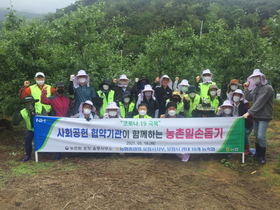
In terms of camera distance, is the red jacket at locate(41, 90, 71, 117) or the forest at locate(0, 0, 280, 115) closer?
the red jacket at locate(41, 90, 71, 117)

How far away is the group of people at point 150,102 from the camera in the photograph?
5543 millimetres

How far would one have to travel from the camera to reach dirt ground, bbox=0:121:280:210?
4.01 meters

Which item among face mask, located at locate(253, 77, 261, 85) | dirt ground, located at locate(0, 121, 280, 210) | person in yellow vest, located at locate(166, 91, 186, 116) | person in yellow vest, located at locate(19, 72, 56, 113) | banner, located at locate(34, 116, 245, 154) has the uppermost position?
face mask, located at locate(253, 77, 261, 85)

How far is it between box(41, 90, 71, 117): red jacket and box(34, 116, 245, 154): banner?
1.48 ft

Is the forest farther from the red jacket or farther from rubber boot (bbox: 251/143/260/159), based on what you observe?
rubber boot (bbox: 251/143/260/159)

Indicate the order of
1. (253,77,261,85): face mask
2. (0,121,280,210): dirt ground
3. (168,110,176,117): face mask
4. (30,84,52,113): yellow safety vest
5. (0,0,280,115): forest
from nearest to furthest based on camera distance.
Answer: (0,121,280,210): dirt ground
(253,77,261,85): face mask
(168,110,176,117): face mask
(30,84,52,113): yellow safety vest
(0,0,280,115): forest

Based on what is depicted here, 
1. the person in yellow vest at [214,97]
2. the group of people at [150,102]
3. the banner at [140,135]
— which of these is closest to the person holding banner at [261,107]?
the group of people at [150,102]

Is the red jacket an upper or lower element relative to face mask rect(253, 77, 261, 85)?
lower

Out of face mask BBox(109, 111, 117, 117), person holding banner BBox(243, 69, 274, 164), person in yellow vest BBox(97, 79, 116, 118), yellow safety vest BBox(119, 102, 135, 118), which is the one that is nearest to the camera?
person holding banner BBox(243, 69, 274, 164)

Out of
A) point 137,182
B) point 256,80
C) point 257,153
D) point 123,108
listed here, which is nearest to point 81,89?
point 123,108

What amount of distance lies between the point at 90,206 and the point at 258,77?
4.17m

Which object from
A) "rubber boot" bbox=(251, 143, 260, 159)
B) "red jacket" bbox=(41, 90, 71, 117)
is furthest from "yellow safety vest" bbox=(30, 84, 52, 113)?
"rubber boot" bbox=(251, 143, 260, 159)

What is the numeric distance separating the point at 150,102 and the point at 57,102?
7.54 ft

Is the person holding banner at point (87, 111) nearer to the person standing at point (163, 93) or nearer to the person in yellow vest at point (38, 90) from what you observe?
the person in yellow vest at point (38, 90)
